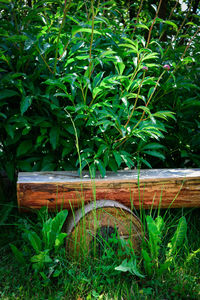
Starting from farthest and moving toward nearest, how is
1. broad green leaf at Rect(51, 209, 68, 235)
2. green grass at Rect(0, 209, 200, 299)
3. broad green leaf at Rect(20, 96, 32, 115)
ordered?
1. broad green leaf at Rect(20, 96, 32, 115)
2. broad green leaf at Rect(51, 209, 68, 235)
3. green grass at Rect(0, 209, 200, 299)

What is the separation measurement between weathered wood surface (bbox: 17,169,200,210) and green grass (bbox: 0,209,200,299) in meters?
0.33

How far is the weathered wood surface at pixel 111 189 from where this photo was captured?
1853 mm

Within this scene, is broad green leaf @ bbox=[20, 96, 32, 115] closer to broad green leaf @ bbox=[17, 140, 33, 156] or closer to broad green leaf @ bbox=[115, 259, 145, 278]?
broad green leaf @ bbox=[17, 140, 33, 156]

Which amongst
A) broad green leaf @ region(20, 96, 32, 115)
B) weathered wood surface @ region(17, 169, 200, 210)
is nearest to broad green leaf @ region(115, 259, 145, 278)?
weathered wood surface @ region(17, 169, 200, 210)

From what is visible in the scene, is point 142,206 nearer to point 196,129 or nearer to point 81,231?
point 81,231

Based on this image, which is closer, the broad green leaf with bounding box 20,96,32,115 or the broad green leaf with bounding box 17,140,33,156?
the broad green leaf with bounding box 20,96,32,115

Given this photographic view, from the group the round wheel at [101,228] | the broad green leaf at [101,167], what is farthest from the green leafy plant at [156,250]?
the broad green leaf at [101,167]

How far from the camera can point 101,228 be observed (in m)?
1.89

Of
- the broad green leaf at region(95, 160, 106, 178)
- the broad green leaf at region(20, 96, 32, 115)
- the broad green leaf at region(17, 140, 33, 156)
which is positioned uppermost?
the broad green leaf at region(20, 96, 32, 115)

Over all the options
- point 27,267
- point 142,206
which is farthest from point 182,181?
point 27,267

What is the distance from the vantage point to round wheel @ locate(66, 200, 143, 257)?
183cm

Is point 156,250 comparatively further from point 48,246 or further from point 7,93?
point 7,93

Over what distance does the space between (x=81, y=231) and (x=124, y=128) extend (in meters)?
0.69

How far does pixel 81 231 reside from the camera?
1846mm
